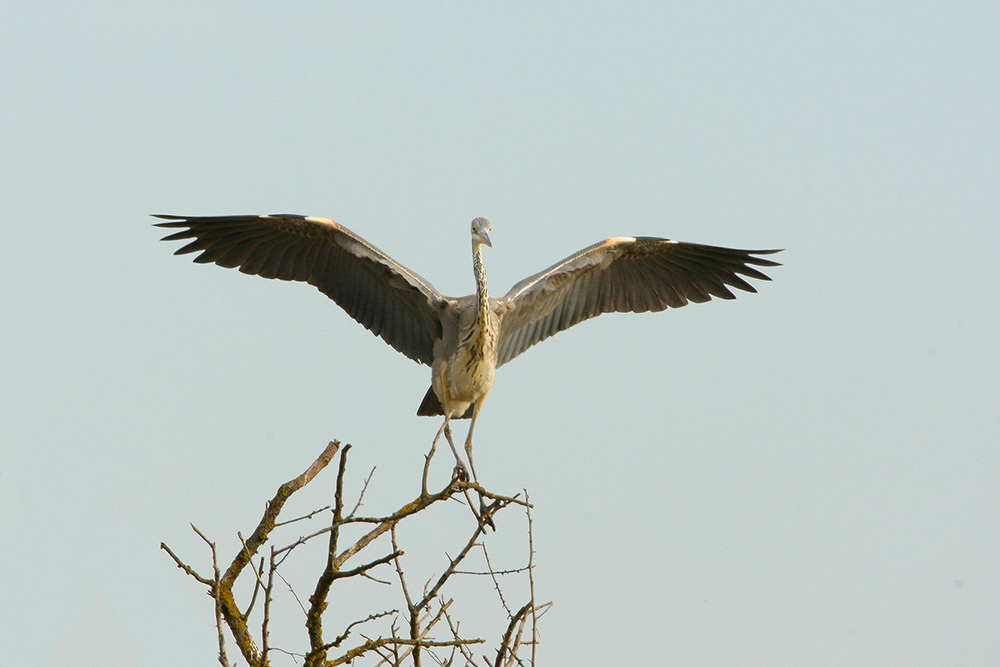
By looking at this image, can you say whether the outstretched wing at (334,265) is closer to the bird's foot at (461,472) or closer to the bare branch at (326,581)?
the bird's foot at (461,472)

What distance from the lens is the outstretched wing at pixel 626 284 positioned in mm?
7566

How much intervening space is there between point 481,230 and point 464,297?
0.57 metres

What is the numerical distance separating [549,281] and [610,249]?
55 centimetres

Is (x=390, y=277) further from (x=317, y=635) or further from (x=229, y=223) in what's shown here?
(x=317, y=635)

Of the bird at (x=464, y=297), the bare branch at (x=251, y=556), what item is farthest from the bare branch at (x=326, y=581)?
the bird at (x=464, y=297)

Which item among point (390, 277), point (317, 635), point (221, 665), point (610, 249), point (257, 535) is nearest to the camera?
point (221, 665)

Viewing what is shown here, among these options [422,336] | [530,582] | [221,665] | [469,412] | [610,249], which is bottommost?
[221,665]

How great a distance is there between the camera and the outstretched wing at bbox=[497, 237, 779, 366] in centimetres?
757

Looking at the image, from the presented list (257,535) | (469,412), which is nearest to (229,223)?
(469,412)

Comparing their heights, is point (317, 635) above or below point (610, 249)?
below

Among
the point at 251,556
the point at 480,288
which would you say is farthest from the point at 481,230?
the point at 251,556

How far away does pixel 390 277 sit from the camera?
7.09 m

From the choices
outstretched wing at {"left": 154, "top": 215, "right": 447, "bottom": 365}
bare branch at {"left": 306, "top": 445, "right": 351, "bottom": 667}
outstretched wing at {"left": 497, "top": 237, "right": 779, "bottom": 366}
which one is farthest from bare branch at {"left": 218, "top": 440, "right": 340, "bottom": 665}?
outstretched wing at {"left": 497, "top": 237, "right": 779, "bottom": 366}

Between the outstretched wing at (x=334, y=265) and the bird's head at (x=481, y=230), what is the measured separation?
489mm
